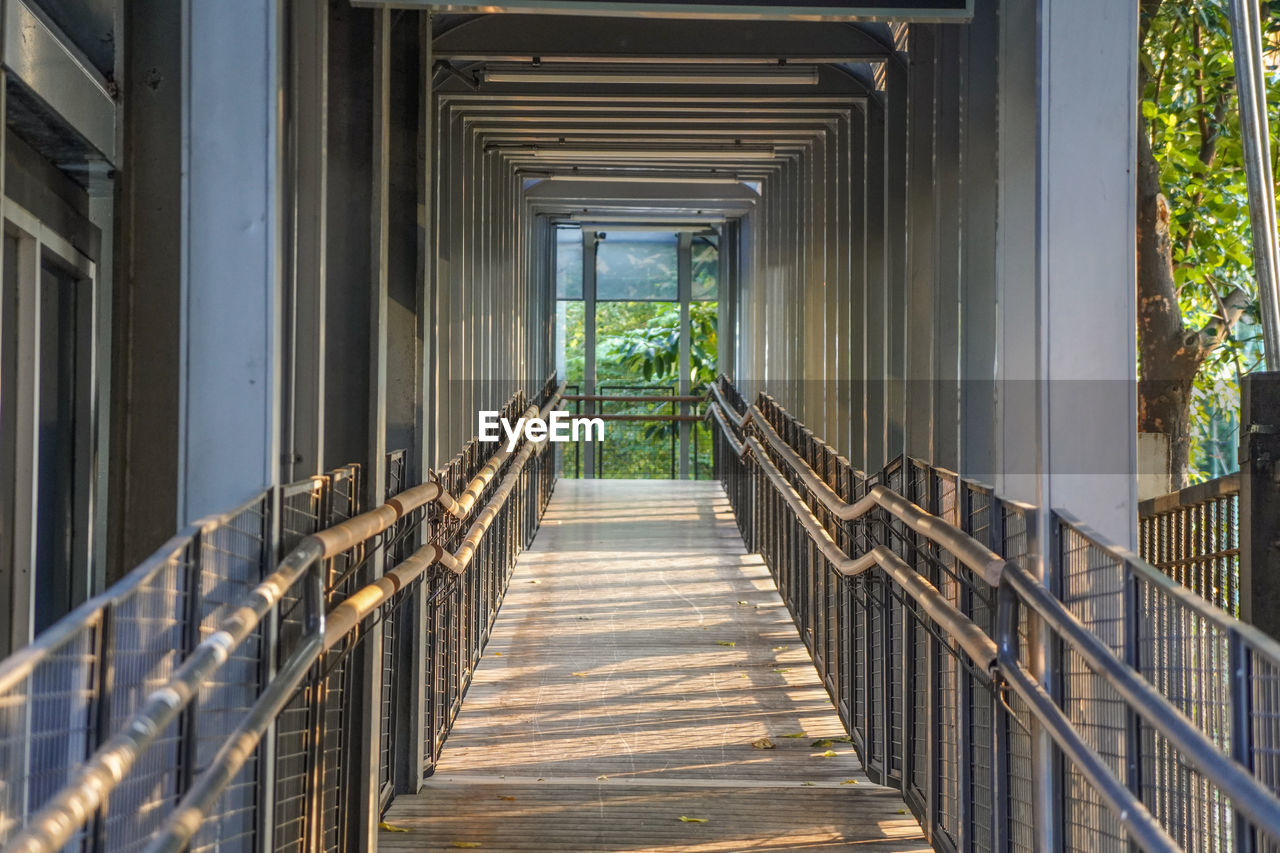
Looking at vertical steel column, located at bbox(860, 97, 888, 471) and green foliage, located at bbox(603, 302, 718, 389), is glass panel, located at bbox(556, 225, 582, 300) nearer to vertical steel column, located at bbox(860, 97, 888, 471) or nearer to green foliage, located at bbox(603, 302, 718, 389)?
green foliage, located at bbox(603, 302, 718, 389)

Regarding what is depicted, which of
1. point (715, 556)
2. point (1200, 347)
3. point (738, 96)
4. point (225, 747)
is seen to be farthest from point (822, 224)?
point (225, 747)

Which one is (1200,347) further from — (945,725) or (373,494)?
(373,494)

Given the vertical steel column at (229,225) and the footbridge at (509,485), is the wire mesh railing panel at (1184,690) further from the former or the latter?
the vertical steel column at (229,225)

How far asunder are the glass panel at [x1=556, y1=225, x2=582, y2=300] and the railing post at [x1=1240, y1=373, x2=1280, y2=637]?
15.5 m

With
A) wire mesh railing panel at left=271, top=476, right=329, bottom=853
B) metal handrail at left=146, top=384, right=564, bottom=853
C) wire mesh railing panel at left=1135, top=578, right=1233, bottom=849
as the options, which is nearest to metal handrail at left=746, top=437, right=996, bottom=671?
wire mesh railing panel at left=1135, top=578, right=1233, bottom=849

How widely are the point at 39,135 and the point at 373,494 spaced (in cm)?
143

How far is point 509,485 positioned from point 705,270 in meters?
12.4

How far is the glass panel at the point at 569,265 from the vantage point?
63.0ft

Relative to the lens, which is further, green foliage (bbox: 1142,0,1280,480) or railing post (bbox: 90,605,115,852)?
green foliage (bbox: 1142,0,1280,480)

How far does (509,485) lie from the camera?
7.83 metres

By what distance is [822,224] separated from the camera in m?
8.09

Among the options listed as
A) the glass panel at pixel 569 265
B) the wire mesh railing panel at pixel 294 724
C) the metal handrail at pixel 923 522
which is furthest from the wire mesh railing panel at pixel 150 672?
the glass panel at pixel 569 265

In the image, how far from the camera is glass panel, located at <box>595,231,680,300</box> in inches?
755

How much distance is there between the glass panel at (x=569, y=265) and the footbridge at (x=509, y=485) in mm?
11394
